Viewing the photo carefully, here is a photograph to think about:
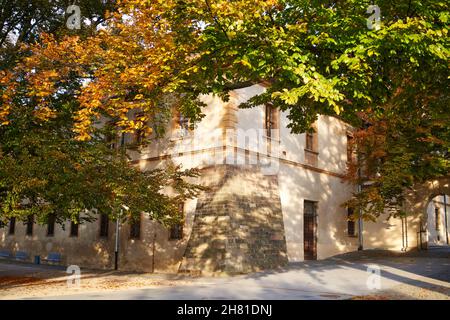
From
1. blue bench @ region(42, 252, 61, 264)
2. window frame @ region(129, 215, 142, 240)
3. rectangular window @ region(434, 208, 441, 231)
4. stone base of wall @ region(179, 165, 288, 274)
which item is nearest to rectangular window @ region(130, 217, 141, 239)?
window frame @ region(129, 215, 142, 240)

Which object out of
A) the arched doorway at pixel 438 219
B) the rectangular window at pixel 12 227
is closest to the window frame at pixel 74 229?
the rectangular window at pixel 12 227

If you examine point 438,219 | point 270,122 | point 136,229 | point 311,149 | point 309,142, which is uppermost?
point 270,122

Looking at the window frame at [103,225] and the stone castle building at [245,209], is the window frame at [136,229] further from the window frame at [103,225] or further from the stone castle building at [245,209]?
the window frame at [103,225]

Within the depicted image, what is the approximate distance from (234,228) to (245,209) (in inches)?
40.4

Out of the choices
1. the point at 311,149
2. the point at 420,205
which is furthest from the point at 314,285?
the point at 420,205

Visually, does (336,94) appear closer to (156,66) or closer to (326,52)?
(326,52)

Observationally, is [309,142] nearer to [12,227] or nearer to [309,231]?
[309,231]

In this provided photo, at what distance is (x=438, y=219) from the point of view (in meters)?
33.2

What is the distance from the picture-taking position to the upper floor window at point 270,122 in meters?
18.4

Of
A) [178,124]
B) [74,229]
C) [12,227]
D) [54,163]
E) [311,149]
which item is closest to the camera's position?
[54,163]

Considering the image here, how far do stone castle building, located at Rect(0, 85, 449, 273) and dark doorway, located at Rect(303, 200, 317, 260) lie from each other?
1.8 inches

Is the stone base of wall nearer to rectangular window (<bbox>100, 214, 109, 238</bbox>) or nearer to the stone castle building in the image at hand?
the stone castle building

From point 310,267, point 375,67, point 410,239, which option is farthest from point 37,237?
point 375,67

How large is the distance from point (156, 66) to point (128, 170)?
395 centimetres
